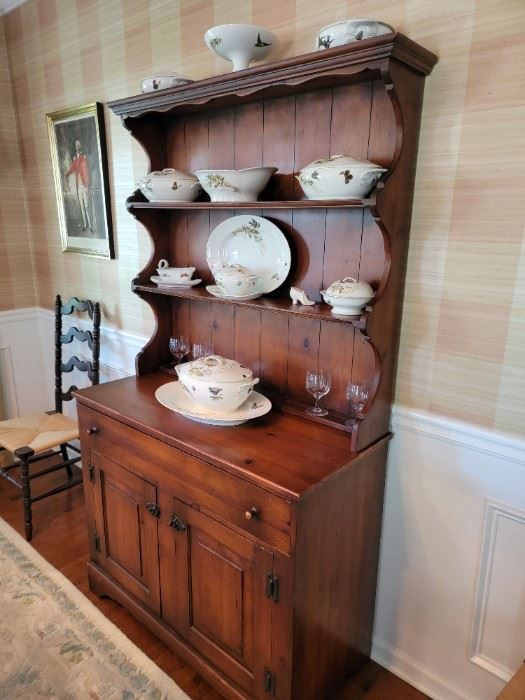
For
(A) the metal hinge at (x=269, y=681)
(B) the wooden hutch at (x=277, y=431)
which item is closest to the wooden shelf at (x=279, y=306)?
(B) the wooden hutch at (x=277, y=431)

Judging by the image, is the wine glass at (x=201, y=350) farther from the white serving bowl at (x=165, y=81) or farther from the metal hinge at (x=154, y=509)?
the white serving bowl at (x=165, y=81)

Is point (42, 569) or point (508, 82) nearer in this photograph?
point (508, 82)

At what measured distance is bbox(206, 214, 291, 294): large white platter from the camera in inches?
63.3

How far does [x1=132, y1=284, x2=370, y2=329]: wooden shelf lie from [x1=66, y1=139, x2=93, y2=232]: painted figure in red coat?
0.87m

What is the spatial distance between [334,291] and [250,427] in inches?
19.8

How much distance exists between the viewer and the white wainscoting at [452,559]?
1.35 metres

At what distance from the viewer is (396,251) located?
1.33 metres

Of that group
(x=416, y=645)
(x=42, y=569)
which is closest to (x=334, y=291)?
(x=416, y=645)

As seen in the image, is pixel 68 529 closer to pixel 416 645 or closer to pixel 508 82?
pixel 416 645

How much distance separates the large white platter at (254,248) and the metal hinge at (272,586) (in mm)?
873

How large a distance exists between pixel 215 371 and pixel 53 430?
1.37 meters

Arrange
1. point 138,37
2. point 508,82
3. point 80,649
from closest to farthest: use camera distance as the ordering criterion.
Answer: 1. point 508,82
2. point 80,649
3. point 138,37

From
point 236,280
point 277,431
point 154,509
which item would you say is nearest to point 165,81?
point 236,280

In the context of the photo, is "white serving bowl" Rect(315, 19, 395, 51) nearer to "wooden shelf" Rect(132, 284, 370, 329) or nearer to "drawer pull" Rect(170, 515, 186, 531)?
"wooden shelf" Rect(132, 284, 370, 329)
